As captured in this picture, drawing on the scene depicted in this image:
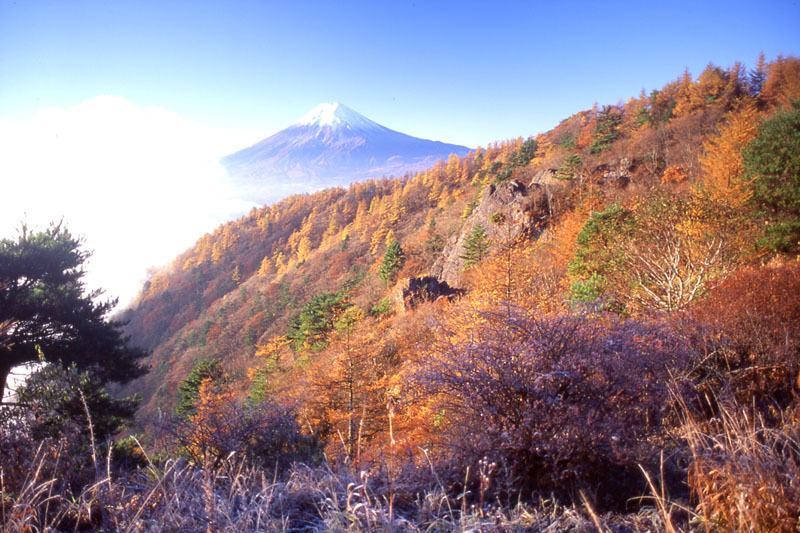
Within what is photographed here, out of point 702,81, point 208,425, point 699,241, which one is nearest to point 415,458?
point 208,425

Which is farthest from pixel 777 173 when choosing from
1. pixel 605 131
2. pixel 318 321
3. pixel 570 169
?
pixel 605 131

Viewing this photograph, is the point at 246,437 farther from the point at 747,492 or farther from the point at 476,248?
the point at 476,248

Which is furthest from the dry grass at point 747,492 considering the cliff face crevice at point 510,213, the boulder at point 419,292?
the cliff face crevice at point 510,213

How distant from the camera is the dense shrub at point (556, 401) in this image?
88.0 inches

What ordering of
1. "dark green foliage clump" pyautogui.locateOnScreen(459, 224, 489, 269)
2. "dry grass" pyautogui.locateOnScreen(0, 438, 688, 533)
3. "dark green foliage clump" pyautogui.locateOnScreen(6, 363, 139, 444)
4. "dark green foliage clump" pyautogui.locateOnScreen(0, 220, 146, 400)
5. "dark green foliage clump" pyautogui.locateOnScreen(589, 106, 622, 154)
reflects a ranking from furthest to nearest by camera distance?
"dark green foliage clump" pyautogui.locateOnScreen(589, 106, 622, 154) → "dark green foliage clump" pyautogui.locateOnScreen(459, 224, 489, 269) → "dark green foliage clump" pyautogui.locateOnScreen(0, 220, 146, 400) → "dark green foliage clump" pyautogui.locateOnScreen(6, 363, 139, 444) → "dry grass" pyautogui.locateOnScreen(0, 438, 688, 533)

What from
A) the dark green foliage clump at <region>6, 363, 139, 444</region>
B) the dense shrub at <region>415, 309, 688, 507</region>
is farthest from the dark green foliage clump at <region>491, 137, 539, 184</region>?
the dark green foliage clump at <region>6, 363, 139, 444</region>

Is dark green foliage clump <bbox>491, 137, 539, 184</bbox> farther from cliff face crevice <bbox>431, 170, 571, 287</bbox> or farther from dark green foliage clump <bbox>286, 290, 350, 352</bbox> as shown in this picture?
dark green foliage clump <bbox>286, 290, 350, 352</bbox>

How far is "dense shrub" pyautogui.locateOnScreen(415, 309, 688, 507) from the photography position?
224 centimetres

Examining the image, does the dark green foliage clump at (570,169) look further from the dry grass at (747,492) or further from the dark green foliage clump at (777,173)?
the dry grass at (747,492)

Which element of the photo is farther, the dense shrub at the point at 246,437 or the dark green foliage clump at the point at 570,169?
the dark green foliage clump at the point at 570,169

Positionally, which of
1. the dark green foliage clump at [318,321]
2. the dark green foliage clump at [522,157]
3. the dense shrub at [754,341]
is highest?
the dark green foliage clump at [522,157]

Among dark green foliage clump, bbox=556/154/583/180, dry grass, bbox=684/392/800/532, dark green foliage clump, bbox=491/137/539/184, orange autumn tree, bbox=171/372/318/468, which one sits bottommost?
orange autumn tree, bbox=171/372/318/468

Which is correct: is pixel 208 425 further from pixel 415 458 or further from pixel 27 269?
pixel 27 269

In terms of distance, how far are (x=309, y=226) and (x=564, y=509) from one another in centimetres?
8137
